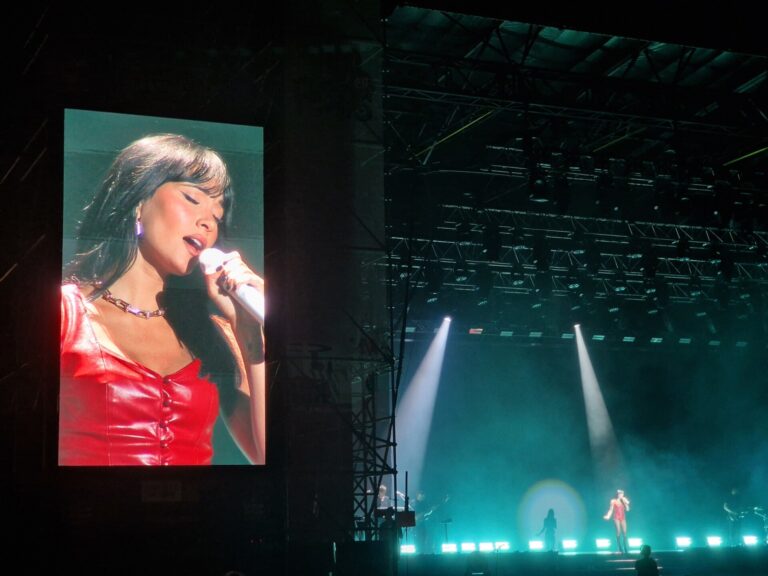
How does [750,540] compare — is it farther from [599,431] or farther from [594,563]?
[594,563]

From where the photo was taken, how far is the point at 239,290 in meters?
12.7

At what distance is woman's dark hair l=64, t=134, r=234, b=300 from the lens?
1201 cm

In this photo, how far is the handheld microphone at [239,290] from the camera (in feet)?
41.3

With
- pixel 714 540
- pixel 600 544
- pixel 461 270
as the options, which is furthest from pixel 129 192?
pixel 714 540

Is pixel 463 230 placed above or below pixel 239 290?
above

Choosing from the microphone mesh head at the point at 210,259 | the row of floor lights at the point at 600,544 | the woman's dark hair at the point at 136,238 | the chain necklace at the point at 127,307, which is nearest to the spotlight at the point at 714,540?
the row of floor lights at the point at 600,544

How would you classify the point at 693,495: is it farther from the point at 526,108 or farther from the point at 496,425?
the point at 526,108

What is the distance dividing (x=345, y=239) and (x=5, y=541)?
5545 millimetres

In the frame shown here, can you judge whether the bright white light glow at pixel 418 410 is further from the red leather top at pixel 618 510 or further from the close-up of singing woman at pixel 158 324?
the close-up of singing woman at pixel 158 324

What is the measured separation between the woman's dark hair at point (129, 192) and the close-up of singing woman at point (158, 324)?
0.04 feet

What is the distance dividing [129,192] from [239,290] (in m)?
1.83

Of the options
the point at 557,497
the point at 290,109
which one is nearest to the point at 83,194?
the point at 290,109

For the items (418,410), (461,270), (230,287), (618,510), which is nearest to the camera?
(230,287)

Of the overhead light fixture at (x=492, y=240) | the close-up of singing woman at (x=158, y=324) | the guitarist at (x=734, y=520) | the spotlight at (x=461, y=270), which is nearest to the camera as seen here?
the close-up of singing woman at (x=158, y=324)
